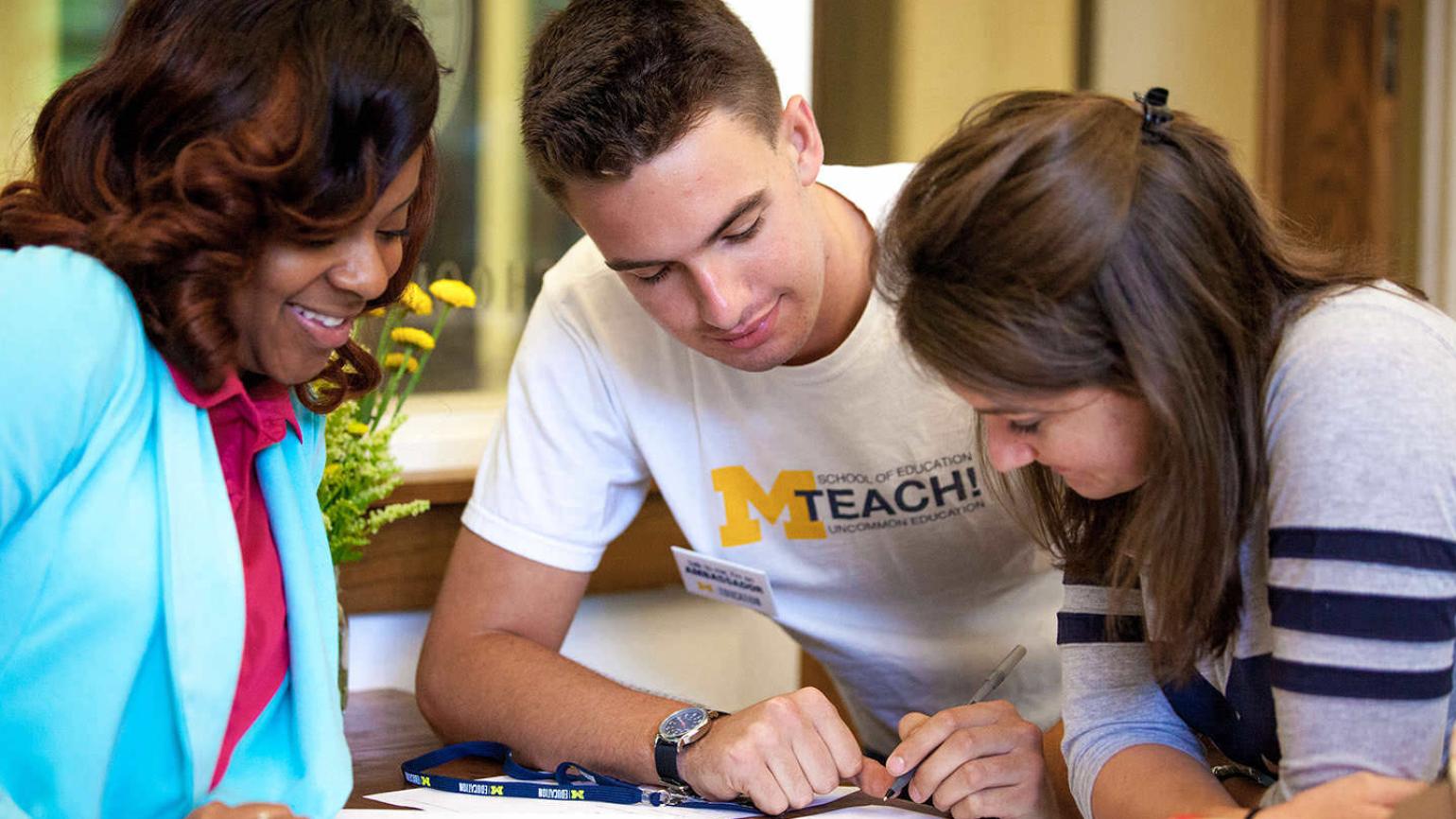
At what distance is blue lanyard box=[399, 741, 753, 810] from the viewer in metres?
1.25

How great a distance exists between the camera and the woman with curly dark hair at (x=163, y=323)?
90 cm

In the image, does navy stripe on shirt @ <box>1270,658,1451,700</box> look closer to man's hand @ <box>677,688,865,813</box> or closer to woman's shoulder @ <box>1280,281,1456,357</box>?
woman's shoulder @ <box>1280,281,1456,357</box>

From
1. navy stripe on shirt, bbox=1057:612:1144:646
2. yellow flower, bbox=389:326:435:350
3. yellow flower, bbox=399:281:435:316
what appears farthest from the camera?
yellow flower, bbox=389:326:435:350

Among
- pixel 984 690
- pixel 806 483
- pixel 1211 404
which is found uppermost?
pixel 1211 404

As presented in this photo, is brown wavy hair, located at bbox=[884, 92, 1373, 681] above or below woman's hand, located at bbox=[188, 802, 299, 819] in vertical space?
above

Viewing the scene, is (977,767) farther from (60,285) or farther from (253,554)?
(60,285)

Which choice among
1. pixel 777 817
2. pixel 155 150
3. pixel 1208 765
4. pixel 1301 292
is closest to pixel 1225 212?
pixel 1301 292

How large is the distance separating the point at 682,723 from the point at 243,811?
1.49ft

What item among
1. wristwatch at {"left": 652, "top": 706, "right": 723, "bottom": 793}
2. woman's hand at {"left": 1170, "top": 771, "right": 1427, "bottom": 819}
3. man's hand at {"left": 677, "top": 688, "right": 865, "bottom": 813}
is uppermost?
woman's hand at {"left": 1170, "top": 771, "right": 1427, "bottom": 819}

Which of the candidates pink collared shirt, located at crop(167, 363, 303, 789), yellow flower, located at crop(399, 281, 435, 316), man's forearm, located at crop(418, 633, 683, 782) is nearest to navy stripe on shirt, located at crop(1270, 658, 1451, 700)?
man's forearm, located at crop(418, 633, 683, 782)

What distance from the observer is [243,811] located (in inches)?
37.7

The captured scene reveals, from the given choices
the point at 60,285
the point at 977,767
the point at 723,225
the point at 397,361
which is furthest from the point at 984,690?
the point at 60,285

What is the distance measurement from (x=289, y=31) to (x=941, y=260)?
0.46 m

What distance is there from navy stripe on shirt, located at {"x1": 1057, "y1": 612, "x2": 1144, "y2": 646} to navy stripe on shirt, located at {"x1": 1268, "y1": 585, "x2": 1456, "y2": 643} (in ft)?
0.83
